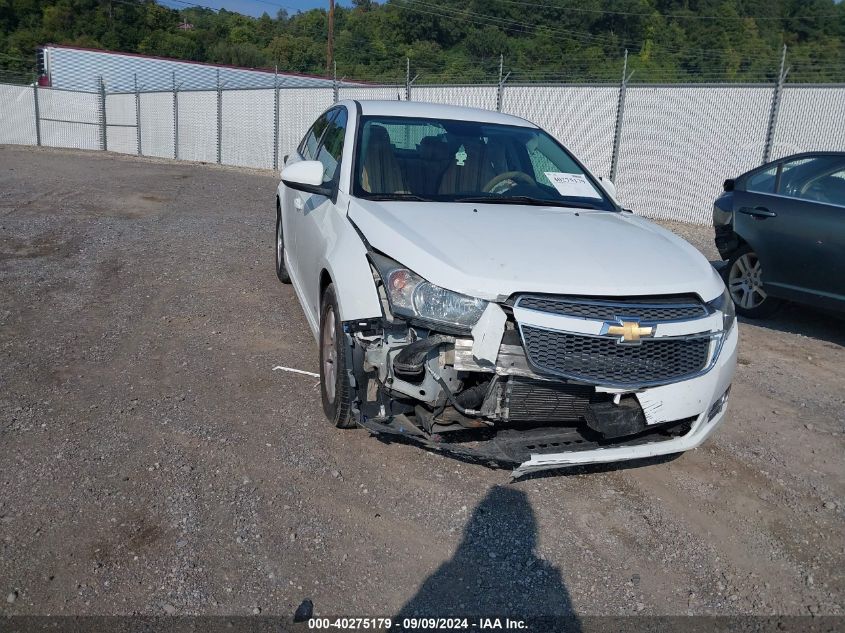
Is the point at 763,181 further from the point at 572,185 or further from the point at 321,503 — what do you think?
the point at 321,503

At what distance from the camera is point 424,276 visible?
3395 millimetres

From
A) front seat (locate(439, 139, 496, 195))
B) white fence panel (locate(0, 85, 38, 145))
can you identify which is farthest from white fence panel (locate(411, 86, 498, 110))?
white fence panel (locate(0, 85, 38, 145))

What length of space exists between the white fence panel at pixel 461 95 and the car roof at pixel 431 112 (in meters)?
10.5

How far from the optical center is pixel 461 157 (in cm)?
486

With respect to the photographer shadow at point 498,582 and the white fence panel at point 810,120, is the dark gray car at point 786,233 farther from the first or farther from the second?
the white fence panel at point 810,120

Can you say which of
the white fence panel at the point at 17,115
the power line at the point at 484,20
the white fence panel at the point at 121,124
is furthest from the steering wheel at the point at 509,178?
the power line at the point at 484,20

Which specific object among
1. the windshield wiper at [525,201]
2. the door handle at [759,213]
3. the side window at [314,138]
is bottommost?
the door handle at [759,213]

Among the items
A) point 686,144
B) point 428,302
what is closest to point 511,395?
point 428,302

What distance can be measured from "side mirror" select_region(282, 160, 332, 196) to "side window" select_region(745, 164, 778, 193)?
4.42m

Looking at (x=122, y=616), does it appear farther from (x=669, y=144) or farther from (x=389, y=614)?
(x=669, y=144)

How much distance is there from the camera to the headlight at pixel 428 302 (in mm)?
3307

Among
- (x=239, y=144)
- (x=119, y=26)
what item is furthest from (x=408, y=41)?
(x=239, y=144)

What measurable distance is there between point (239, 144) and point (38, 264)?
1794cm

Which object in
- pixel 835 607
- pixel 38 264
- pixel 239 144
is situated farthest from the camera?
pixel 239 144
